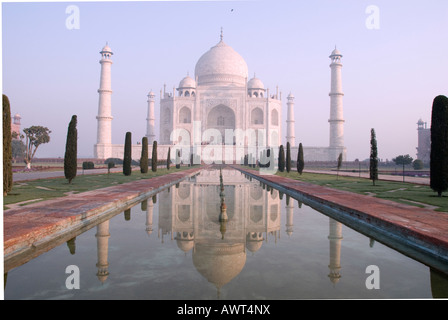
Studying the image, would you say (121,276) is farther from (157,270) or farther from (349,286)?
(349,286)

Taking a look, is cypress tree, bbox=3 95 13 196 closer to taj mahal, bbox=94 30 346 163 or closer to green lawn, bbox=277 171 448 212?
green lawn, bbox=277 171 448 212

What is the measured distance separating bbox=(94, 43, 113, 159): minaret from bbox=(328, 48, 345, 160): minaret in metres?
24.4

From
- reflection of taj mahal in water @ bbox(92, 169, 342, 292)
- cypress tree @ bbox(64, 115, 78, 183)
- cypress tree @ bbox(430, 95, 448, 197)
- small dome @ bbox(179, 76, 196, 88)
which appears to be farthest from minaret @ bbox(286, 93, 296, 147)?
reflection of taj mahal in water @ bbox(92, 169, 342, 292)

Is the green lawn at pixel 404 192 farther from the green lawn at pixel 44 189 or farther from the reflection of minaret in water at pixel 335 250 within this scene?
the green lawn at pixel 44 189

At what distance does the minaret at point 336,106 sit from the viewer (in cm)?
3962

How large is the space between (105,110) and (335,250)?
36.8 metres

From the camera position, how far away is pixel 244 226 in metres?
5.35

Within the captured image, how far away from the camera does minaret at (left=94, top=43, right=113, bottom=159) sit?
37.4 metres

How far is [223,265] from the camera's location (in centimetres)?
350

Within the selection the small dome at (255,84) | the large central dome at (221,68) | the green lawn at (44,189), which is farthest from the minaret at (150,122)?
the green lawn at (44,189)

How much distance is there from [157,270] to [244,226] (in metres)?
2.22

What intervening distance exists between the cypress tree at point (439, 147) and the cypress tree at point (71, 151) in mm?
10400

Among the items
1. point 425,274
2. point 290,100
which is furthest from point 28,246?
point 290,100

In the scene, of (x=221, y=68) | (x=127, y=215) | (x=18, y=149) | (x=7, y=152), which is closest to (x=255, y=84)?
(x=221, y=68)
